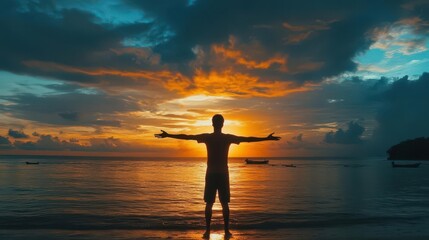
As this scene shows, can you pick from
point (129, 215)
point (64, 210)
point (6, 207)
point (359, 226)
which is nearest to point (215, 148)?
point (359, 226)

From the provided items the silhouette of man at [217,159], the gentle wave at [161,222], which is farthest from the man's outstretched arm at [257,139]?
the gentle wave at [161,222]

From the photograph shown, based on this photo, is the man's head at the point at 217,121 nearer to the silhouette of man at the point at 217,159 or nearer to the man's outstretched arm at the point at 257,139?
the silhouette of man at the point at 217,159

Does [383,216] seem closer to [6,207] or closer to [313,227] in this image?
[313,227]

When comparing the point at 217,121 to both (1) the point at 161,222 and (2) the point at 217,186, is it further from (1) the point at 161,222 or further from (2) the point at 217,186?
(1) the point at 161,222

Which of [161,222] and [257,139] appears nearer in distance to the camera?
[257,139]

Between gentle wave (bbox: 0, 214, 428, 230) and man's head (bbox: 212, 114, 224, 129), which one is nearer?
man's head (bbox: 212, 114, 224, 129)

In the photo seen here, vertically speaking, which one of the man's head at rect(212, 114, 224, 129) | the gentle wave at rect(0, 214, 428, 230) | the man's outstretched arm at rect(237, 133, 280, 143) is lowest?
the gentle wave at rect(0, 214, 428, 230)

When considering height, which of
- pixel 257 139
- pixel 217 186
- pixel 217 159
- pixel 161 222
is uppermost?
pixel 257 139

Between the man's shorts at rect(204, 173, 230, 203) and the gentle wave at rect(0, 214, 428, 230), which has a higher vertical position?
the man's shorts at rect(204, 173, 230, 203)

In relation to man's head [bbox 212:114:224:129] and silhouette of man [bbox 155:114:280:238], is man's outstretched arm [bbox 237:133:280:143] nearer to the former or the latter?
silhouette of man [bbox 155:114:280:238]

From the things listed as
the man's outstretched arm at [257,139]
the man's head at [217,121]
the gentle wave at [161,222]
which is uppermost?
the man's head at [217,121]

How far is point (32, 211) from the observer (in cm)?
1891

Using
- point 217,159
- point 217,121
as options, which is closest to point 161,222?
point 217,159

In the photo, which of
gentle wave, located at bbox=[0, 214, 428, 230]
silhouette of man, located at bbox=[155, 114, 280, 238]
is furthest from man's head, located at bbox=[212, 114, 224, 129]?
gentle wave, located at bbox=[0, 214, 428, 230]
